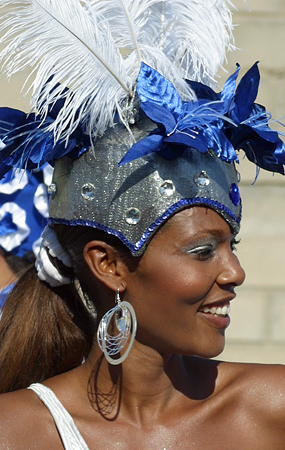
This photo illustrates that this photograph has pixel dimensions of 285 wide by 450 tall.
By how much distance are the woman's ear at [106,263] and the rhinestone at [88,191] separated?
12 centimetres

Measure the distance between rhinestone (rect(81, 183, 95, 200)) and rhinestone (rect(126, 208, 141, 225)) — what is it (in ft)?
0.35

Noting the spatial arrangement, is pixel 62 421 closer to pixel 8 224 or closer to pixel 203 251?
pixel 203 251

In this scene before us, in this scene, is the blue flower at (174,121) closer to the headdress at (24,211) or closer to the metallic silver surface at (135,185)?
the metallic silver surface at (135,185)

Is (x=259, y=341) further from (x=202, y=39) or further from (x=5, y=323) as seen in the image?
(x=202, y=39)

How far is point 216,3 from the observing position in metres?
1.94

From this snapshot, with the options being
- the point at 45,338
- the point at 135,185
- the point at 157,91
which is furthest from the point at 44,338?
the point at 157,91

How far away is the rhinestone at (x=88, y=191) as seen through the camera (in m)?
1.80

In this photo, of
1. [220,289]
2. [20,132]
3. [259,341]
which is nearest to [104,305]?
[220,289]

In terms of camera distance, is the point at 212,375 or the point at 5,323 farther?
the point at 5,323

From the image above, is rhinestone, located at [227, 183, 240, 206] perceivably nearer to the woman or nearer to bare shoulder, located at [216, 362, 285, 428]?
the woman

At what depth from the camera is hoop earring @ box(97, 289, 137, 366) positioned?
1.80 meters

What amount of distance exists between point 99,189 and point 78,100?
23cm

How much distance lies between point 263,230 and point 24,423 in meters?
2.01

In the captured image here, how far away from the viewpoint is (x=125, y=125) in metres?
1.76
